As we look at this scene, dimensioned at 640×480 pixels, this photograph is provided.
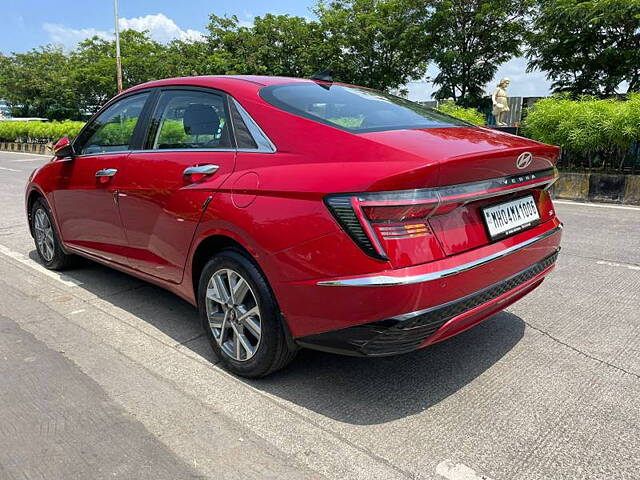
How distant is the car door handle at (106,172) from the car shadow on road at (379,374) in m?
1.04

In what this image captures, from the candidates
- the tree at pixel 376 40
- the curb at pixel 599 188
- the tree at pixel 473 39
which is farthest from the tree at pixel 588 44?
the curb at pixel 599 188

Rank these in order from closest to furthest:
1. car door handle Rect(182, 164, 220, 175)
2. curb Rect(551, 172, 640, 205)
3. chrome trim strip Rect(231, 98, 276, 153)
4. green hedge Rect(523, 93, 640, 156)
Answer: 1. chrome trim strip Rect(231, 98, 276, 153)
2. car door handle Rect(182, 164, 220, 175)
3. green hedge Rect(523, 93, 640, 156)
4. curb Rect(551, 172, 640, 205)

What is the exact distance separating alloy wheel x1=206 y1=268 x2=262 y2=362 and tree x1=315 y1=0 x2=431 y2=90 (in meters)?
24.8

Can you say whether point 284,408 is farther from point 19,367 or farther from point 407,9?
point 407,9

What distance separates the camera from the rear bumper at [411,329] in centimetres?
221

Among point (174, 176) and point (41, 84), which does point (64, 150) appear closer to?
point (174, 176)

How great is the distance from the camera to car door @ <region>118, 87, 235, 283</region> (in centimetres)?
291

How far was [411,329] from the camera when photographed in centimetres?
222

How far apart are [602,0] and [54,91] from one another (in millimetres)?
39466

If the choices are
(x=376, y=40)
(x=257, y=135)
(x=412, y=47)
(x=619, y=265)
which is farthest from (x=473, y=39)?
(x=257, y=135)

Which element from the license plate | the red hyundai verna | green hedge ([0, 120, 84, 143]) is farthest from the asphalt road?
green hedge ([0, 120, 84, 143])

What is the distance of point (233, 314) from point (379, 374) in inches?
33.8

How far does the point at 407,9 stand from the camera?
84.1 ft

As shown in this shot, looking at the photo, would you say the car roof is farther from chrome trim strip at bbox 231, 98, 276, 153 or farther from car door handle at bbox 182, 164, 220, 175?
car door handle at bbox 182, 164, 220, 175
